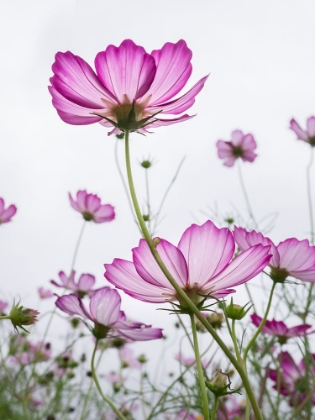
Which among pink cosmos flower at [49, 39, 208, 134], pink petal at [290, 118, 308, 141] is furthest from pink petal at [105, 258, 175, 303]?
pink petal at [290, 118, 308, 141]

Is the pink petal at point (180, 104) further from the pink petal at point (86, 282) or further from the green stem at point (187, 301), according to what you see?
the pink petal at point (86, 282)

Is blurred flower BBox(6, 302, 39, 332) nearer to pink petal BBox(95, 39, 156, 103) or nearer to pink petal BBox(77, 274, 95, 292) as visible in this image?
pink petal BBox(95, 39, 156, 103)

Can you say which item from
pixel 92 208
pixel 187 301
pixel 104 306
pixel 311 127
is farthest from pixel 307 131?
pixel 187 301

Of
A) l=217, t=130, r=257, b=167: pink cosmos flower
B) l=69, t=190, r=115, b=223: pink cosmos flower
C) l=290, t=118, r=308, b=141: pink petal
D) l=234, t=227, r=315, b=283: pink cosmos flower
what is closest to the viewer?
l=234, t=227, r=315, b=283: pink cosmos flower

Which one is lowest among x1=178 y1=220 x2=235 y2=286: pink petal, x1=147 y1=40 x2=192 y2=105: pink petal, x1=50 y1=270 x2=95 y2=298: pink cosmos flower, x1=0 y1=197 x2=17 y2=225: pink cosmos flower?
x1=178 y1=220 x2=235 y2=286: pink petal

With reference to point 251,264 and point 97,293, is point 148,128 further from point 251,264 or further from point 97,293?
point 97,293

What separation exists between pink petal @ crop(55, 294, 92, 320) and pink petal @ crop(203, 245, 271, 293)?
0.29 meters

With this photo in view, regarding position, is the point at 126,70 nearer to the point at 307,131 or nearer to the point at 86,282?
the point at 86,282

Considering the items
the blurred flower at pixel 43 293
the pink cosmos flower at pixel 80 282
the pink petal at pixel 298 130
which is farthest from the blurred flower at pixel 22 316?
the blurred flower at pixel 43 293

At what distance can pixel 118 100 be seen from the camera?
0.39 m

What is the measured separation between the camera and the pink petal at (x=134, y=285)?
13.6 inches

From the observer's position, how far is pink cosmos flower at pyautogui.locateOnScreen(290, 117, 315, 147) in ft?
5.28

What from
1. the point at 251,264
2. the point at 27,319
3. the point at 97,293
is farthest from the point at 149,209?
the point at 251,264

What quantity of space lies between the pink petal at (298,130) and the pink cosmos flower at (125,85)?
1277 millimetres
